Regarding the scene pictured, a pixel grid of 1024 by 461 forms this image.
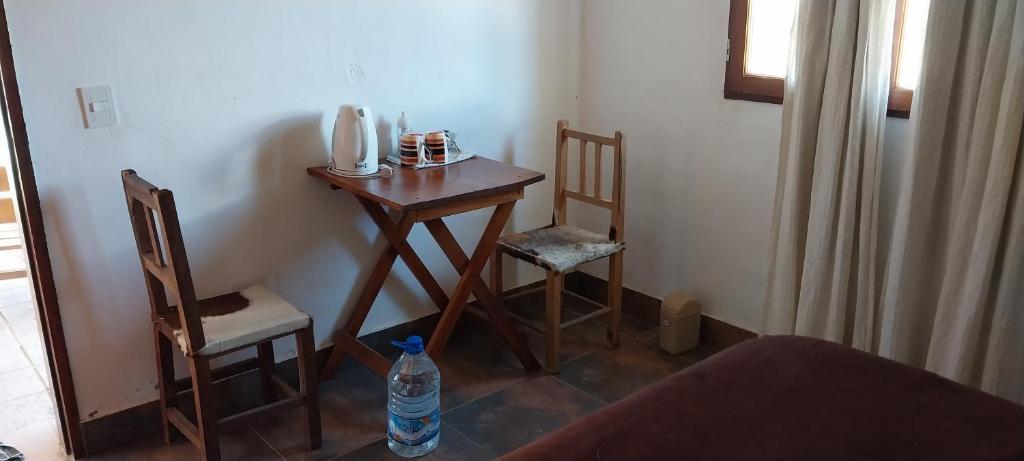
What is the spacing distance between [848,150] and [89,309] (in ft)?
7.73

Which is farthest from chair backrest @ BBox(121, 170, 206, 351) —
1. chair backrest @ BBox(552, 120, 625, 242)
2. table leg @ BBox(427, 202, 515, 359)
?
chair backrest @ BBox(552, 120, 625, 242)

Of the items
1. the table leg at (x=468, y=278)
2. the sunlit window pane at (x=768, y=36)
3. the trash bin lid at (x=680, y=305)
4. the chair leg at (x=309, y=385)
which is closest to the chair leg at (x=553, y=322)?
the table leg at (x=468, y=278)

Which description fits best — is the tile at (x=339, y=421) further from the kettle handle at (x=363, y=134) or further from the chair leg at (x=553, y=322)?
the kettle handle at (x=363, y=134)

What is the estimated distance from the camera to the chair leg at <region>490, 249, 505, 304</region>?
3305 millimetres

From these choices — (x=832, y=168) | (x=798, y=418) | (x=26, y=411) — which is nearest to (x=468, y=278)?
(x=832, y=168)

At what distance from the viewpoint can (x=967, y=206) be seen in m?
2.26

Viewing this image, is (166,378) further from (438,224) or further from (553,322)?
(553,322)

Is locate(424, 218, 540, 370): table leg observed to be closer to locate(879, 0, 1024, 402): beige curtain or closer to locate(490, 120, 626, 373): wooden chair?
locate(490, 120, 626, 373): wooden chair

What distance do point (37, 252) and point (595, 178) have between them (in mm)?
1931

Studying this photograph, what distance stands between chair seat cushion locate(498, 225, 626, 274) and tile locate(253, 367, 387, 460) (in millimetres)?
718

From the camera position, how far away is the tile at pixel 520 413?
104 inches

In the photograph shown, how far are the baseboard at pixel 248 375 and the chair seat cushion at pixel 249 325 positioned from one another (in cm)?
34

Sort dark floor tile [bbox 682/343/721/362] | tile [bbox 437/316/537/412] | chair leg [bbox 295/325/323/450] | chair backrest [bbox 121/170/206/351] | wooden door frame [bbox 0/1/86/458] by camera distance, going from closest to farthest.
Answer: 1. chair backrest [bbox 121/170/206/351]
2. wooden door frame [bbox 0/1/86/458]
3. chair leg [bbox 295/325/323/450]
4. tile [bbox 437/316/537/412]
5. dark floor tile [bbox 682/343/721/362]

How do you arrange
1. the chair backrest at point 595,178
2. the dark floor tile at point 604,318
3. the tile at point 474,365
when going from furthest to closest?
the dark floor tile at point 604,318
the chair backrest at point 595,178
the tile at point 474,365
